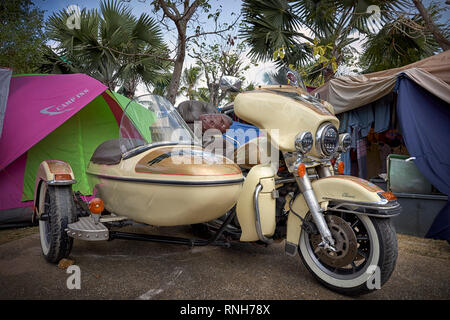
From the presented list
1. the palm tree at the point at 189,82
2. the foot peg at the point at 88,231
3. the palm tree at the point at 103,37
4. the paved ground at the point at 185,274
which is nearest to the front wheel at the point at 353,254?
the paved ground at the point at 185,274

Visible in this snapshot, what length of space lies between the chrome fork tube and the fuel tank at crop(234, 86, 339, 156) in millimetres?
230

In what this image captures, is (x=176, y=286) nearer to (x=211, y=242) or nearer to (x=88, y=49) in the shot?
(x=211, y=242)

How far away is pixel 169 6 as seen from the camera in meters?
5.76

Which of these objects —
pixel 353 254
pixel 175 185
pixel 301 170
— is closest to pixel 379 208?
pixel 353 254

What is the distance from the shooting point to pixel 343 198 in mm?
1712

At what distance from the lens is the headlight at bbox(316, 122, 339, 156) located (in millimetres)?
1838

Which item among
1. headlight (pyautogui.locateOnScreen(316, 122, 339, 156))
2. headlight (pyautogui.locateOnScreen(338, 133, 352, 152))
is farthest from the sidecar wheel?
headlight (pyautogui.locateOnScreen(338, 133, 352, 152))

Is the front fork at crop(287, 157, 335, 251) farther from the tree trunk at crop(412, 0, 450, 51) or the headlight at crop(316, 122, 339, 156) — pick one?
the tree trunk at crop(412, 0, 450, 51)

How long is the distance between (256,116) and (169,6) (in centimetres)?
488

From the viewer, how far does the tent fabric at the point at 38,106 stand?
10.3ft

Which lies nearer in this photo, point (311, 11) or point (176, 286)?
point (176, 286)

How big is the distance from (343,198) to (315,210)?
0.19 meters
